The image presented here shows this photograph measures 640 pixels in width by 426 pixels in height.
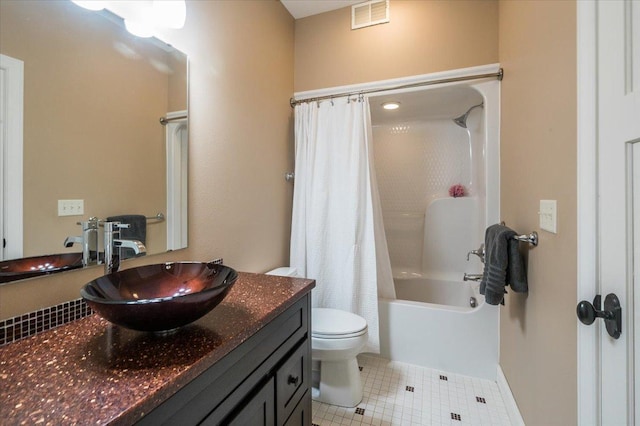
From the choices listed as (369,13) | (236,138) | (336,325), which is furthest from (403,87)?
(336,325)

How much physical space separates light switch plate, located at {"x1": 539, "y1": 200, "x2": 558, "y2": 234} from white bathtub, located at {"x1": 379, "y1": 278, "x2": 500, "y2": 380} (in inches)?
38.8

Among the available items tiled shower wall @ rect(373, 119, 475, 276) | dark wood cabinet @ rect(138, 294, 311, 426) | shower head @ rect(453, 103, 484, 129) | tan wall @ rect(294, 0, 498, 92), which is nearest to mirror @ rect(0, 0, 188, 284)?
dark wood cabinet @ rect(138, 294, 311, 426)

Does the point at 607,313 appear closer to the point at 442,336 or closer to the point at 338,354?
the point at 338,354

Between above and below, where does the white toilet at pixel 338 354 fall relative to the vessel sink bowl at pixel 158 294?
below

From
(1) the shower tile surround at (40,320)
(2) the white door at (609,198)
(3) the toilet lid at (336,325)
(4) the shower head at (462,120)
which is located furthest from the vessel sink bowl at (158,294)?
(4) the shower head at (462,120)

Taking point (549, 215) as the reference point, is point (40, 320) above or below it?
below

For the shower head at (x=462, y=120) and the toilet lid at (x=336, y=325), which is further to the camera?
the shower head at (x=462, y=120)

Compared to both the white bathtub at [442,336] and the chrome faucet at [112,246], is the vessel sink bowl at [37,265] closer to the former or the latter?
the chrome faucet at [112,246]

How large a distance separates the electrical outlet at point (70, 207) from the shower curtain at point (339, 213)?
1403 mm

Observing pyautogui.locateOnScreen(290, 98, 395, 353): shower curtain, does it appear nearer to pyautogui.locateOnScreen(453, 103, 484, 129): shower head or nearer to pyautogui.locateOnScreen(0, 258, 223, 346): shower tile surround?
pyautogui.locateOnScreen(453, 103, 484, 129): shower head

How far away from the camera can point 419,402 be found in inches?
66.6

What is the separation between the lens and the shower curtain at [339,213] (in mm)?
2064

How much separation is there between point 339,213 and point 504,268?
1.08 m

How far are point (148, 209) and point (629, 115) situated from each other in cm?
161
